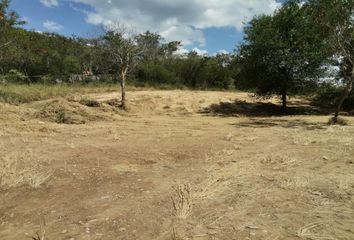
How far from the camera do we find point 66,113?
14203mm

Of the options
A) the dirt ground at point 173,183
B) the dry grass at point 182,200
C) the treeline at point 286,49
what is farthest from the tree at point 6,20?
the dry grass at point 182,200

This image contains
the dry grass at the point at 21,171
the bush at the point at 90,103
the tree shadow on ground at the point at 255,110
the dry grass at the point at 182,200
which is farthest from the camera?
the tree shadow on ground at the point at 255,110

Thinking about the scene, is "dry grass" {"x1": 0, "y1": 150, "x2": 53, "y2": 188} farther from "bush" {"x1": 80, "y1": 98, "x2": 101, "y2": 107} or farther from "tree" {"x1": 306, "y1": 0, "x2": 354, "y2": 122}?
"tree" {"x1": 306, "y1": 0, "x2": 354, "y2": 122}

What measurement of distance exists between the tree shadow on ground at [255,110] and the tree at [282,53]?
3.63 ft

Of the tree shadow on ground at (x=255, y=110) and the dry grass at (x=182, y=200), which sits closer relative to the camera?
the dry grass at (x=182, y=200)

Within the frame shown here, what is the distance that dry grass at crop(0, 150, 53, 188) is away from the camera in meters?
6.55

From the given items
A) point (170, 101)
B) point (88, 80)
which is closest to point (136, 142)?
point (170, 101)

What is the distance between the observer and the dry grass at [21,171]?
6.55 m

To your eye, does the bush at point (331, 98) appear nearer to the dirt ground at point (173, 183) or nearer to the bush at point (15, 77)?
the dirt ground at point (173, 183)

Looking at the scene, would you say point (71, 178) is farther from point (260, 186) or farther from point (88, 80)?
point (88, 80)

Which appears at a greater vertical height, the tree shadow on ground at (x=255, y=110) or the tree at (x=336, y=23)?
the tree at (x=336, y=23)

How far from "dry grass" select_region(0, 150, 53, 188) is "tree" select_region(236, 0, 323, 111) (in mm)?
13783

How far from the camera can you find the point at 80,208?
17.8 feet

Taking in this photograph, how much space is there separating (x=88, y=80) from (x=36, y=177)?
74.8 ft
